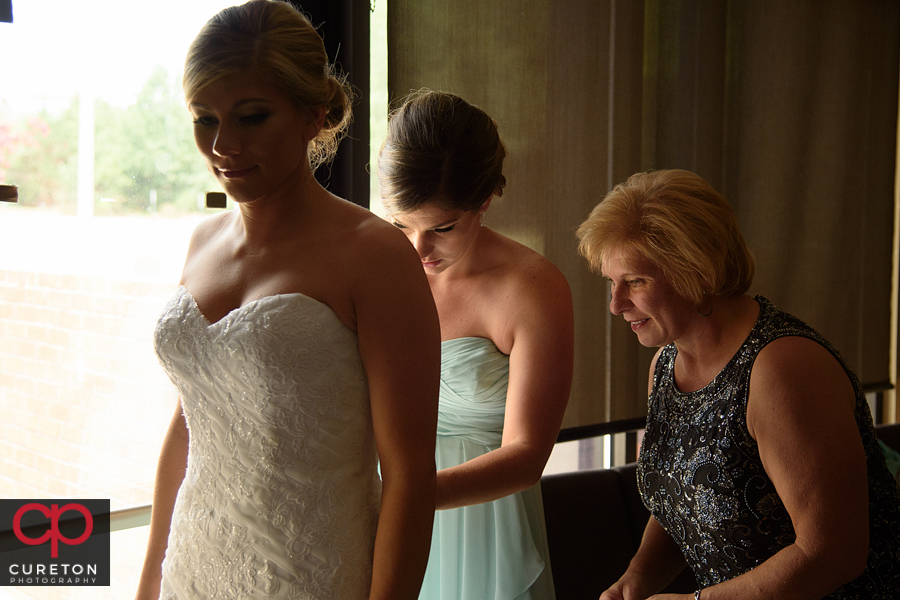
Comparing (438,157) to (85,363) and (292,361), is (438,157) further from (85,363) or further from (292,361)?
(85,363)

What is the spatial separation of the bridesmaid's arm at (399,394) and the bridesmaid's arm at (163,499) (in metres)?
0.43

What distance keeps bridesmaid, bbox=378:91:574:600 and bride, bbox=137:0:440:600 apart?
0.77ft

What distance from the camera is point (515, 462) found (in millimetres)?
1288

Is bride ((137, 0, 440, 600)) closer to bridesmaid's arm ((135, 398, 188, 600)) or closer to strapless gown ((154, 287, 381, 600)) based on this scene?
strapless gown ((154, 287, 381, 600))

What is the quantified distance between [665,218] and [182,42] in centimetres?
136

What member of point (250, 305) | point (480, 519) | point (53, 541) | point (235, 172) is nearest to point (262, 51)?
point (235, 172)

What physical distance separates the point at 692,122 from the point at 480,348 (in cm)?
193

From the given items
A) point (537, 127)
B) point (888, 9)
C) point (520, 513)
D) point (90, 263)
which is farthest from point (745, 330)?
point (888, 9)

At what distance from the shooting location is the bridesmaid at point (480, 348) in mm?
1358

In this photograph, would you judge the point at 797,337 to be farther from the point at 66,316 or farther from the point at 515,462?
the point at 66,316

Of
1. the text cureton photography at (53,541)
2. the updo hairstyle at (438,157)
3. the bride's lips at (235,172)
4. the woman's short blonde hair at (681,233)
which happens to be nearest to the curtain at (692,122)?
the updo hairstyle at (438,157)

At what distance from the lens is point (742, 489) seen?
137 centimetres

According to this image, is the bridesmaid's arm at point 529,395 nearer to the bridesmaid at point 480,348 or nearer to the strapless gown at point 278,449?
the bridesmaid at point 480,348

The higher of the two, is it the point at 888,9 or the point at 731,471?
the point at 888,9
